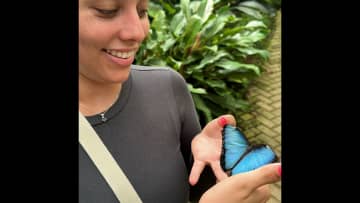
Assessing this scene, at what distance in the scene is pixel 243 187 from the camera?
2.76 ft

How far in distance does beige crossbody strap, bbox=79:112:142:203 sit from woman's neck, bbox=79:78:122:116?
15 centimetres

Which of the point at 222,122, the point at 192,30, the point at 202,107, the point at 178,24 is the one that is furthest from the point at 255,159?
the point at 178,24

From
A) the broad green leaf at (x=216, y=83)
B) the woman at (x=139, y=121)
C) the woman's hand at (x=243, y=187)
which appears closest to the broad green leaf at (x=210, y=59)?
the broad green leaf at (x=216, y=83)

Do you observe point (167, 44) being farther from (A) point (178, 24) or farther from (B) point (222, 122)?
(B) point (222, 122)

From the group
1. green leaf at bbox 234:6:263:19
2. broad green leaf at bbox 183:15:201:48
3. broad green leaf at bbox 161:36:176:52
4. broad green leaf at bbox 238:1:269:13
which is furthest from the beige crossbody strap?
broad green leaf at bbox 238:1:269:13

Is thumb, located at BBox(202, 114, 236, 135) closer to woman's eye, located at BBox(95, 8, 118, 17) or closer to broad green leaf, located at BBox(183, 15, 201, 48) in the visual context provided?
woman's eye, located at BBox(95, 8, 118, 17)

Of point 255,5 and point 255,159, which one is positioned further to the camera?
point 255,5

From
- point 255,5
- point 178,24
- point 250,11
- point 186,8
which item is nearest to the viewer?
point 178,24

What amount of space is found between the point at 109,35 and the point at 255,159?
484mm

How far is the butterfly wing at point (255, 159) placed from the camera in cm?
92
